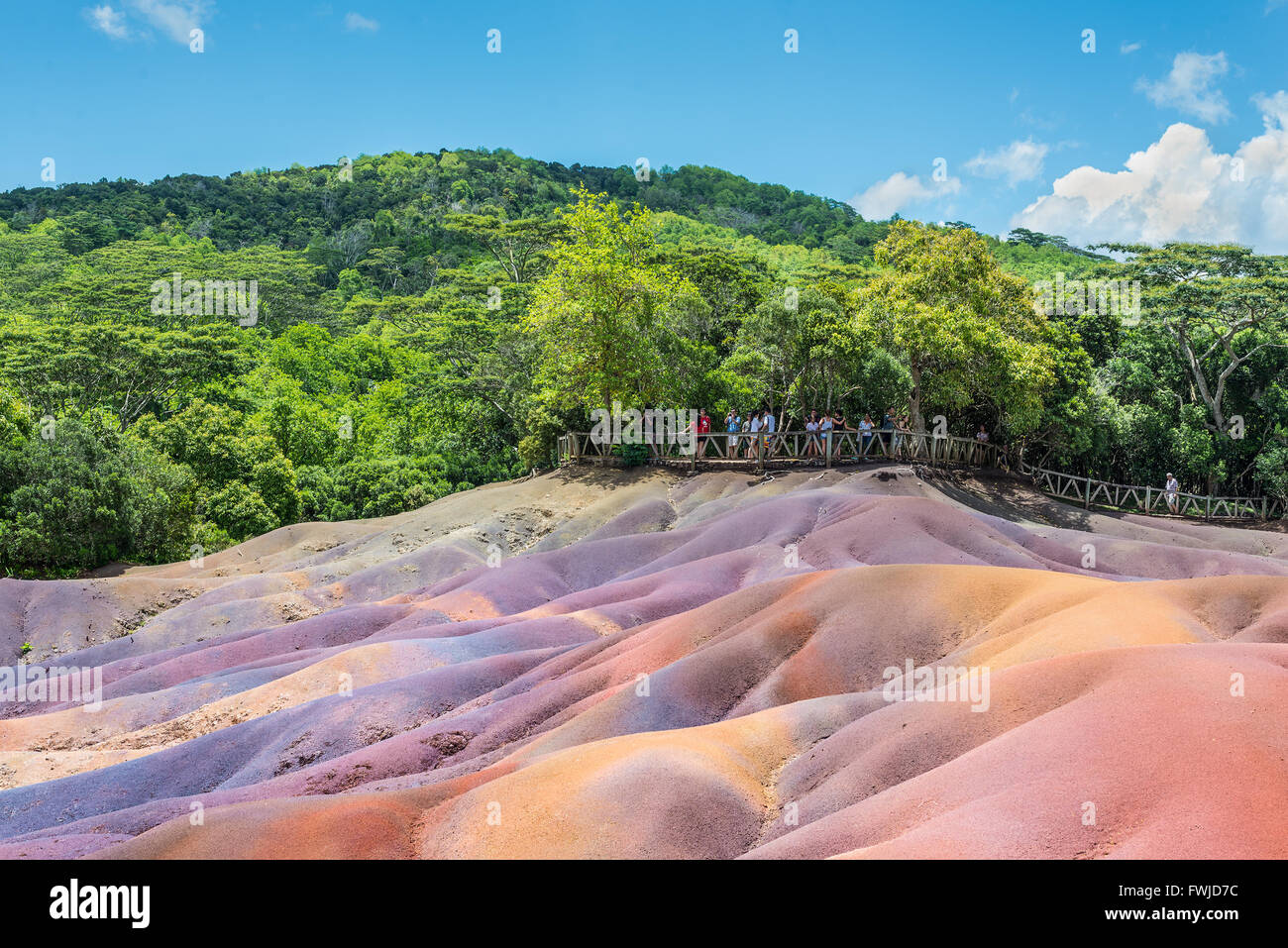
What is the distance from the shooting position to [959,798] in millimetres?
11742

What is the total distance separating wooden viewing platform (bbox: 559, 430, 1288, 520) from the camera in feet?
141

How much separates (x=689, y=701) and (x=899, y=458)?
26.7m

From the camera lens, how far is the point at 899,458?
140 ft

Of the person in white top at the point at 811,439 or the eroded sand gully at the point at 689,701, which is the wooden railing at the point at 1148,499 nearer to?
the eroded sand gully at the point at 689,701

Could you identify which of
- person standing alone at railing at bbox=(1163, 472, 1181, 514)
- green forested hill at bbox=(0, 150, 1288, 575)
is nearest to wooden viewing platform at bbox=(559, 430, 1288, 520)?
person standing alone at railing at bbox=(1163, 472, 1181, 514)

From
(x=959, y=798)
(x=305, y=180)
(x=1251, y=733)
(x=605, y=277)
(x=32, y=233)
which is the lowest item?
(x=959, y=798)

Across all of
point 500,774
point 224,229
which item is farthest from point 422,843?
point 224,229

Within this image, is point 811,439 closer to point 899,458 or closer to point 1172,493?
point 899,458

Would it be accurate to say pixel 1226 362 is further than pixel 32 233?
No

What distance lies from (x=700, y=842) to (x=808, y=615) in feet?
28.9

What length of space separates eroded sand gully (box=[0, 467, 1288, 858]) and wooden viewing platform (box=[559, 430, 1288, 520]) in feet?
17.5

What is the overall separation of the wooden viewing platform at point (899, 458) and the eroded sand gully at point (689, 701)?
17.5 ft

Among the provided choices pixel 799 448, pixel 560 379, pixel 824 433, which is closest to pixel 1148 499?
pixel 824 433

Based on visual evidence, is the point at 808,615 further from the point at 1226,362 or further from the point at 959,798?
the point at 1226,362
